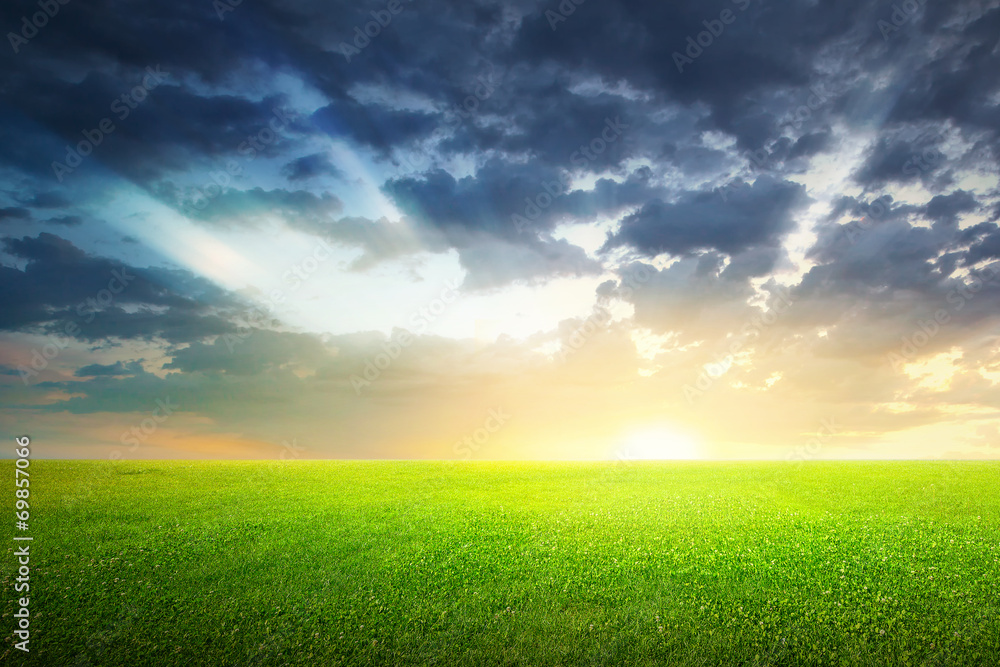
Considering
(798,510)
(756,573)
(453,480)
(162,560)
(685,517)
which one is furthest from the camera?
(453,480)

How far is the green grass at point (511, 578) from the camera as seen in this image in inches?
524

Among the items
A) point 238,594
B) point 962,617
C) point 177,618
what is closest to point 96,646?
point 177,618

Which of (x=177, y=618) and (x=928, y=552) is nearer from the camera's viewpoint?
(x=177, y=618)

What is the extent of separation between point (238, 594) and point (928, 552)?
25.5 m

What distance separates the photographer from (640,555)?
759 inches

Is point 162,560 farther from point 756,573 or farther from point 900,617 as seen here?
point 900,617

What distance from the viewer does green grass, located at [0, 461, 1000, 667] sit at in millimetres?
13320

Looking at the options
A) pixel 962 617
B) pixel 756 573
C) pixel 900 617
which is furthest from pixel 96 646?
pixel 962 617

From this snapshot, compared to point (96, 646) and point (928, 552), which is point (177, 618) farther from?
point (928, 552)

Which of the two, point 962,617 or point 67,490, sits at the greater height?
point 67,490

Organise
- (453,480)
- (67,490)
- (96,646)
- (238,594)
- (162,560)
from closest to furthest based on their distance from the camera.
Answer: (96,646) < (238,594) < (162,560) < (67,490) < (453,480)

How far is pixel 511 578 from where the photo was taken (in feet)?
57.5

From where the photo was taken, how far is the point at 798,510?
26688 mm

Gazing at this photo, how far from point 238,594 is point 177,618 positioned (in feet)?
5.95
